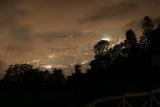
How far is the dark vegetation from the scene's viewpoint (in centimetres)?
3900

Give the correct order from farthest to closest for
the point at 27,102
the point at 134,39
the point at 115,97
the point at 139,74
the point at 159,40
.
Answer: the point at 134,39
the point at 159,40
the point at 139,74
the point at 27,102
the point at 115,97

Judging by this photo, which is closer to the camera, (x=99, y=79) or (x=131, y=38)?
(x=99, y=79)

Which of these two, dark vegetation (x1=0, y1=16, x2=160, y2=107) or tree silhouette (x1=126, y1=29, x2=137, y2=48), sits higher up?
tree silhouette (x1=126, y1=29, x2=137, y2=48)

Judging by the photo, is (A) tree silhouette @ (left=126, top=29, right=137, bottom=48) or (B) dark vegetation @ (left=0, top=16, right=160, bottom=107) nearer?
(B) dark vegetation @ (left=0, top=16, right=160, bottom=107)

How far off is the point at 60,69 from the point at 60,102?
89145 mm

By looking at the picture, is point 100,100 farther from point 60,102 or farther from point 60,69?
point 60,69

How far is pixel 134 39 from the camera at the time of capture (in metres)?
103

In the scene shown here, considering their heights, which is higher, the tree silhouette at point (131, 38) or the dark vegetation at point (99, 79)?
the tree silhouette at point (131, 38)

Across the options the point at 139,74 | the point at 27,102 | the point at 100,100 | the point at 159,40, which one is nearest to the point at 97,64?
the point at 159,40

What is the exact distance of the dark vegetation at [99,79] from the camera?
39.0 metres

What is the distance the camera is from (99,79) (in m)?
60.7

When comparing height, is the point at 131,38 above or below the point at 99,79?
above

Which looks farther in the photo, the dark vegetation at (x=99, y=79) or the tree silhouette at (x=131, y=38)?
the tree silhouette at (x=131, y=38)

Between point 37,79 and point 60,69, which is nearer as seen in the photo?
point 37,79
